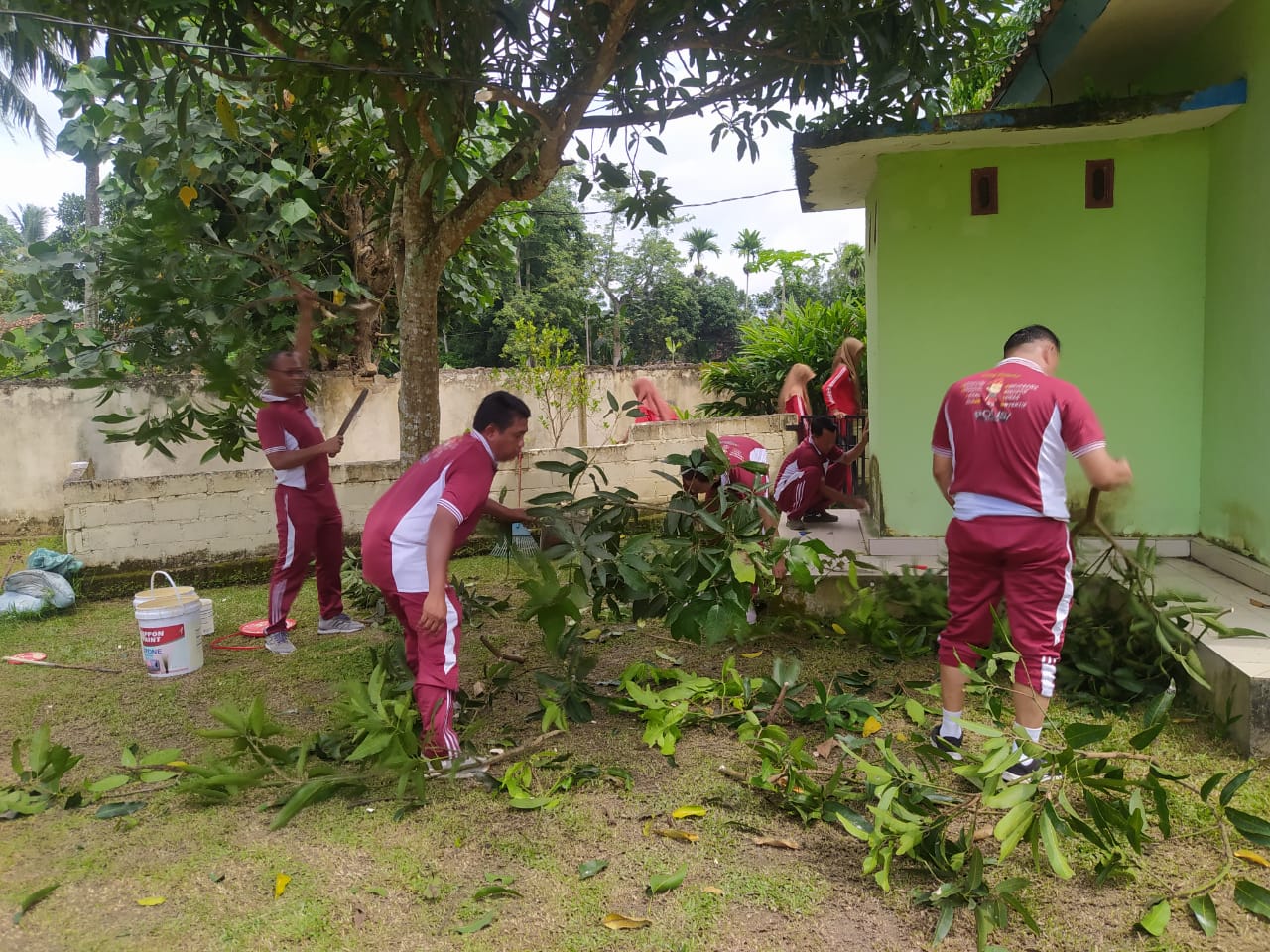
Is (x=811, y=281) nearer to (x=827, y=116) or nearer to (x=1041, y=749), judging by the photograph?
(x=827, y=116)

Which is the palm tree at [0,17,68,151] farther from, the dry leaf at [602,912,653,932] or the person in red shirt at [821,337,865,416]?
the person in red shirt at [821,337,865,416]

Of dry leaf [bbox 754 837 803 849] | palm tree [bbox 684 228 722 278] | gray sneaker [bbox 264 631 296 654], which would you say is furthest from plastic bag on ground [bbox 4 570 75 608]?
palm tree [bbox 684 228 722 278]

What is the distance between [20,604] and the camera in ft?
19.2

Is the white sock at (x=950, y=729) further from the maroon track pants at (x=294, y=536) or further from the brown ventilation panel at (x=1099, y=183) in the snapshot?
the maroon track pants at (x=294, y=536)

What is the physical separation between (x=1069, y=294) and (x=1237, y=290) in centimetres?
85

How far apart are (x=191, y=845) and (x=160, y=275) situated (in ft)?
8.20

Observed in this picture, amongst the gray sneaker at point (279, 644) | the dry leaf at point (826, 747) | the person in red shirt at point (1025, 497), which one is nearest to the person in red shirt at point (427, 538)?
the dry leaf at point (826, 747)

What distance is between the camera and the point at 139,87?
12.0 feet

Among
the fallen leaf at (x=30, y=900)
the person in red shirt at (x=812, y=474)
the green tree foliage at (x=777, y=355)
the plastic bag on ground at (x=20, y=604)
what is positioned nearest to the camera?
the fallen leaf at (x=30, y=900)

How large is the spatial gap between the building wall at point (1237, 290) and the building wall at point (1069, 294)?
5.5 inches

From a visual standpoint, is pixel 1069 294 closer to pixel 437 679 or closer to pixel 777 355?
pixel 437 679

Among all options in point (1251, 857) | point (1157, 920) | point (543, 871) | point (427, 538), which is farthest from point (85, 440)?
point (1251, 857)

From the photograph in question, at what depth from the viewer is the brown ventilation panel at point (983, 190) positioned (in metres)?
5.23

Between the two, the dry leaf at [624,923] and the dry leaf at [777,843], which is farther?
the dry leaf at [777,843]
